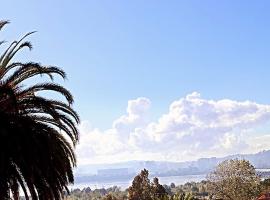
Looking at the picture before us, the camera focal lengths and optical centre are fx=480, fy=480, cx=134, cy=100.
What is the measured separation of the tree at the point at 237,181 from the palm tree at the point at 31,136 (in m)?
38.2

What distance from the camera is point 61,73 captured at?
13219mm

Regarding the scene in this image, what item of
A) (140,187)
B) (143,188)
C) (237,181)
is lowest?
(237,181)

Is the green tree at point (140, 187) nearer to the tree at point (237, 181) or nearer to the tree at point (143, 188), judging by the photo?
the tree at point (143, 188)

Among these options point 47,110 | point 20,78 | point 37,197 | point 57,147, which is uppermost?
point 20,78

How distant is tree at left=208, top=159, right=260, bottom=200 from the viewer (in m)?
49.3

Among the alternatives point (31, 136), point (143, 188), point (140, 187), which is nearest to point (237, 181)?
point (143, 188)

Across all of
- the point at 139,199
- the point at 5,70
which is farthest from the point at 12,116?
the point at 139,199

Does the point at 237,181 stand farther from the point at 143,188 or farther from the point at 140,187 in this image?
the point at 140,187

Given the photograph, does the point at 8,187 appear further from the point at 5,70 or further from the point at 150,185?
the point at 150,185

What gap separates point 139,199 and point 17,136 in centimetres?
4311

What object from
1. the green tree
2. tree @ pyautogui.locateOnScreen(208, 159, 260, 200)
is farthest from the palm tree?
the green tree

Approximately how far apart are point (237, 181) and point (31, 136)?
41450 mm

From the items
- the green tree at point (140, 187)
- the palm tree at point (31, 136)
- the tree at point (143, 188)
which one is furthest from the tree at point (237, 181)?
the palm tree at point (31, 136)

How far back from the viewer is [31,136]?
38.0 feet
